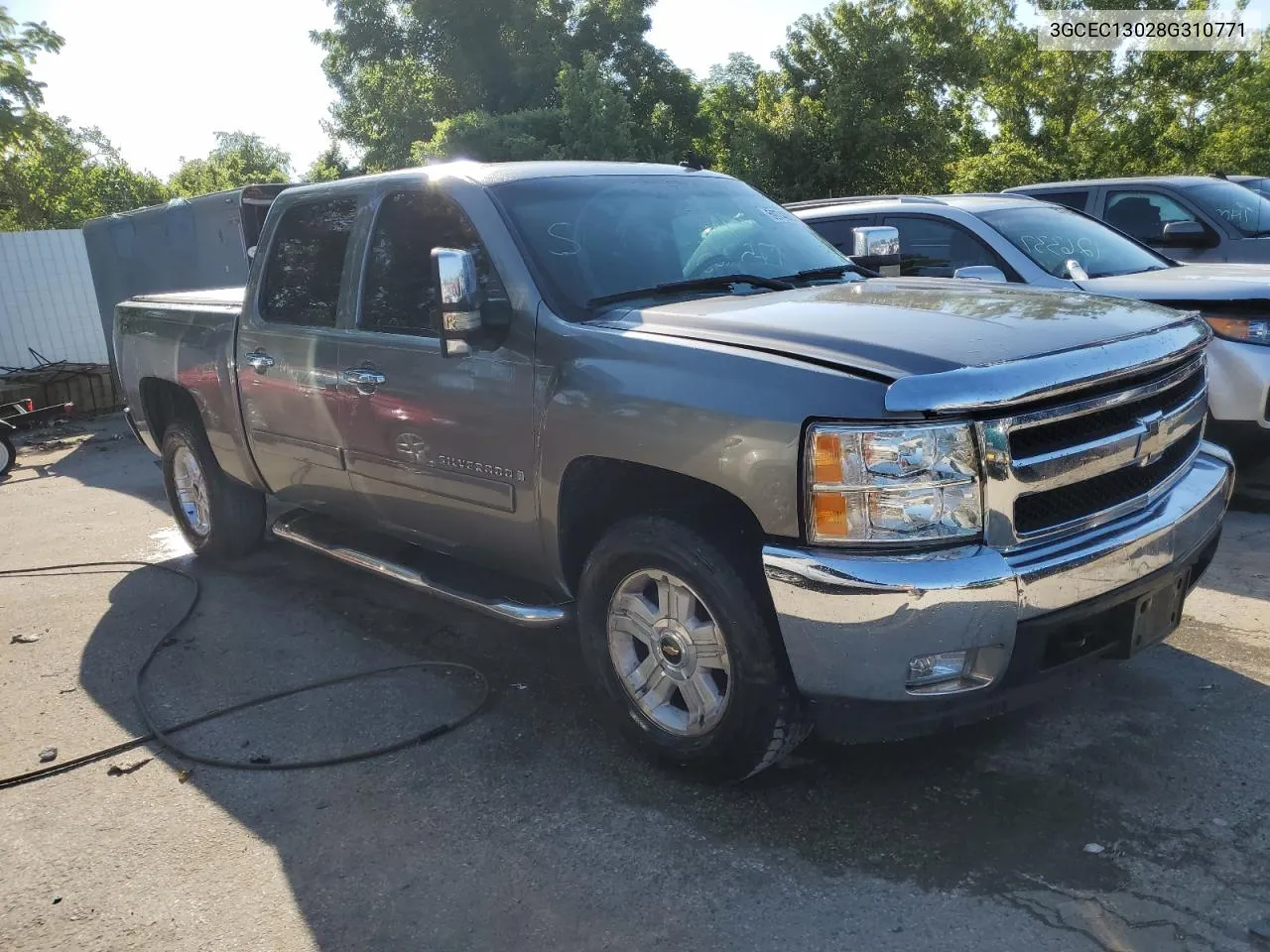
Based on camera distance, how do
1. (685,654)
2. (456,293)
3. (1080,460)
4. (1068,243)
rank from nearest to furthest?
1. (1080,460)
2. (685,654)
3. (456,293)
4. (1068,243)

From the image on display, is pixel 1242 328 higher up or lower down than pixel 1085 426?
lower down

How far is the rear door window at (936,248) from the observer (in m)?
6.62

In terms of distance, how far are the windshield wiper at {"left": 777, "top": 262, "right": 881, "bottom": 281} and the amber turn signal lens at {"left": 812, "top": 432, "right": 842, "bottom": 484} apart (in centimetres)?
145

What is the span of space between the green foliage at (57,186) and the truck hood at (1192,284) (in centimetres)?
3477

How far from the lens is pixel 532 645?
4.70m

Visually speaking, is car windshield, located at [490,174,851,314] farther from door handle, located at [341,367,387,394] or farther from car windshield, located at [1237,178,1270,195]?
car windshield, located at [1237,178,1270,195]

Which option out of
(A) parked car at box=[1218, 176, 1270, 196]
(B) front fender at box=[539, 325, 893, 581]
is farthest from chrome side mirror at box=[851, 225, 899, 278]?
(A) parked car at box=[1218, 176, 1270, 196]

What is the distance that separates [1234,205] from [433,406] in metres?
7.37

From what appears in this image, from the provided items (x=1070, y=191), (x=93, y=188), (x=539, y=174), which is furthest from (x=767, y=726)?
(x=93, y=188)

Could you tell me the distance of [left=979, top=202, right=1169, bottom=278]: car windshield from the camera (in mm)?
6547

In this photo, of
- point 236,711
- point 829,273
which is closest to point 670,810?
point 236,711

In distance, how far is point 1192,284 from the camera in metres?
5.97

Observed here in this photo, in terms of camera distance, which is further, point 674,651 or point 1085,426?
point 674,651

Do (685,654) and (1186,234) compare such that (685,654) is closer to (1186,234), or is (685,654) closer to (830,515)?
(830,515)
